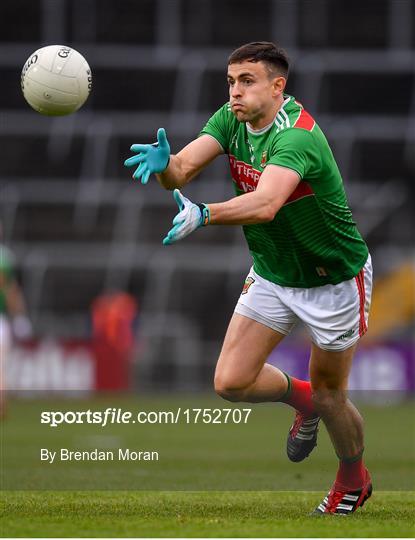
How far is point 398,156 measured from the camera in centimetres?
2477

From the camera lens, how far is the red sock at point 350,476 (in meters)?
7.53

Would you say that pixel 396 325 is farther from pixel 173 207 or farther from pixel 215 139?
pixel 215 139

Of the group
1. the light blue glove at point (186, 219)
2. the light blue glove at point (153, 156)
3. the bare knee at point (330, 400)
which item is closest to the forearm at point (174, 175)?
the light blue glove at point (153, 156)

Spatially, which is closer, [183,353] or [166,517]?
[166,517]

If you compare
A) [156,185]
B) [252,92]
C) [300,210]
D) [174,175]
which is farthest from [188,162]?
[156,185]

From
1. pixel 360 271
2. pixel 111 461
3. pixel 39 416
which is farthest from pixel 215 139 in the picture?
pixel 39 416

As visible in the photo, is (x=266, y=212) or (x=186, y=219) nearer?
(x=186, y=219)

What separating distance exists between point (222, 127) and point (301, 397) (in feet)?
5.57

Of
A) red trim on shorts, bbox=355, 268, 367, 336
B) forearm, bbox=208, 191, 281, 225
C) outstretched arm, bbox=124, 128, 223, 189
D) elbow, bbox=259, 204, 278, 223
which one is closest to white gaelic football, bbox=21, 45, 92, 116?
outstretched arm, bbox=124, 128, 223, 189

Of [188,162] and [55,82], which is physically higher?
[55,82]

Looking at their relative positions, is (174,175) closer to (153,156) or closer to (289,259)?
(153,156)

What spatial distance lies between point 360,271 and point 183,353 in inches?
572

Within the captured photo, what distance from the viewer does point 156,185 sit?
24.0 meters

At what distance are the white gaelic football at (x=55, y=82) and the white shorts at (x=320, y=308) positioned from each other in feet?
4.94
